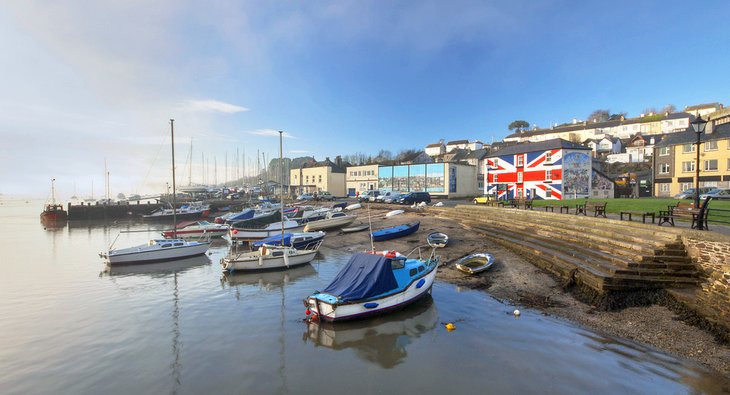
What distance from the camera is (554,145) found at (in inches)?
A: 1880

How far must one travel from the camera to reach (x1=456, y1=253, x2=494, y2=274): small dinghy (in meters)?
20.5

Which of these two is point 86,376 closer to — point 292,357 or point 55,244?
point 292,357

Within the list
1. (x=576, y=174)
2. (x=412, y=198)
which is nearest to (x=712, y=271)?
(x=576, y=174)

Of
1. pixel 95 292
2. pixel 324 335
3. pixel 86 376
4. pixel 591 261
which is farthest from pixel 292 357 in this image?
pixel 95 292

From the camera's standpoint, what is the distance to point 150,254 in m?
28.5

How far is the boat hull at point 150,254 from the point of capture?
89.7ft

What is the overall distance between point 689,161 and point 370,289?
185ft

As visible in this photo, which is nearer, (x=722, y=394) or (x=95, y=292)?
(x=722, y=394)

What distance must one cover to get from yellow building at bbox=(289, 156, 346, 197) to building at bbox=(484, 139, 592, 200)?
141 ft

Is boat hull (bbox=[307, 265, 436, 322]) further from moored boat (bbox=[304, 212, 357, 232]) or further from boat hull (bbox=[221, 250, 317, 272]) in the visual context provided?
moored boat (bbox=[304, 212, 357, 232])

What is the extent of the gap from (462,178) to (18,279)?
61724 millimetres

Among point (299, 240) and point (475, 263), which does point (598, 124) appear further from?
point (299, 240)

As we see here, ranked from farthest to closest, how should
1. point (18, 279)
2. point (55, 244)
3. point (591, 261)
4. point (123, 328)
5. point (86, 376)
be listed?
point (55, 244) → point (18, 279) → point (591, 261) → point (123, 328) → point (86, 376)

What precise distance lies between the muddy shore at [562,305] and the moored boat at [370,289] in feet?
14.0
